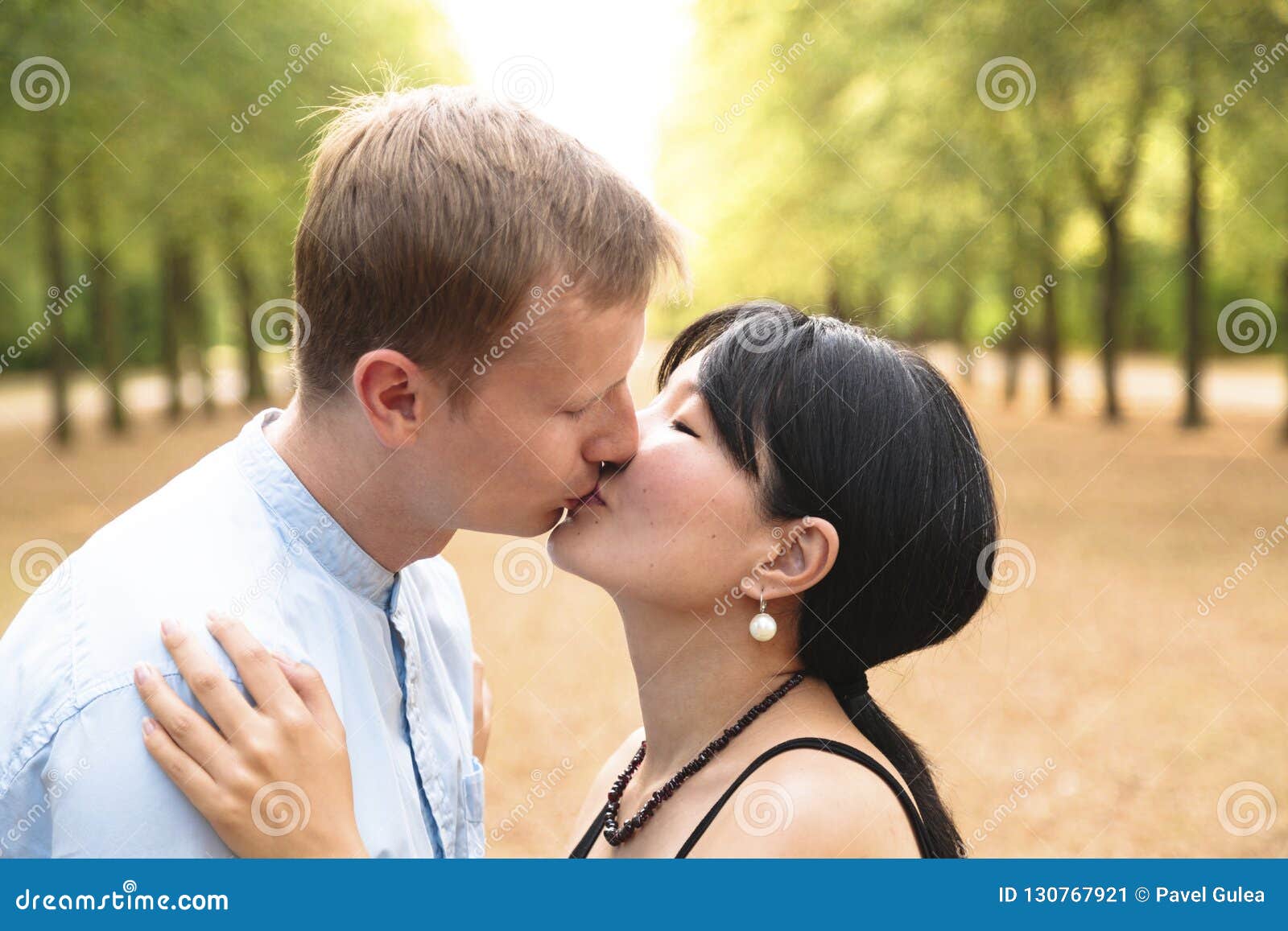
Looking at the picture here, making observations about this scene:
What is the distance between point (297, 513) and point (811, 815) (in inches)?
45.1

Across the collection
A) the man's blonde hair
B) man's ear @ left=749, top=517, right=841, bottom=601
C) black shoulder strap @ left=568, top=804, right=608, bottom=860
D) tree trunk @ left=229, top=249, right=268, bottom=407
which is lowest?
tree trunk @ left=229, top=249, right=268, bottom=407

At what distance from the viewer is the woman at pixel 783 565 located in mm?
2434

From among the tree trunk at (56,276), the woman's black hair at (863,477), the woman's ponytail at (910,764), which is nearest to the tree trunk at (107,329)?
the tree trunk at (56,276)

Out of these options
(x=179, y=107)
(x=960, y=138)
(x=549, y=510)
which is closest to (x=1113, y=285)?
(x=960, y=138)

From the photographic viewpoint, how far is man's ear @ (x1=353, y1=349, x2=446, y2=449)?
2.36 meters

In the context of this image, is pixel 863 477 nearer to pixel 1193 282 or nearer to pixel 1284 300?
pixel 1193 282

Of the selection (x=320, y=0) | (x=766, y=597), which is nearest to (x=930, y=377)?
(x=766, y=597)

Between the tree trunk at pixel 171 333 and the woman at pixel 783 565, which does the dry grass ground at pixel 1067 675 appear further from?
the tree trunk at pixel 171 333

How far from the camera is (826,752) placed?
2.37 meters

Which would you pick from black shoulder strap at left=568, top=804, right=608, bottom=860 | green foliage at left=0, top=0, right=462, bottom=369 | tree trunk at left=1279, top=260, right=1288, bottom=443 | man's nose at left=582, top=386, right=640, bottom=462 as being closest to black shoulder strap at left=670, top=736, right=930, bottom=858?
black shoulder strap at left=568, top=804, right=608, bottom=860

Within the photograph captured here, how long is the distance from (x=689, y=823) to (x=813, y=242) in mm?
17916

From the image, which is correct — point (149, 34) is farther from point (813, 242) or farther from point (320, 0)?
point (813, 242)

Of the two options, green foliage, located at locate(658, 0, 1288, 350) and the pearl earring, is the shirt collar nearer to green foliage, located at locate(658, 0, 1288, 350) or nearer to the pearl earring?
the pearl earring

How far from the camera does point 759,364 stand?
2516mm
